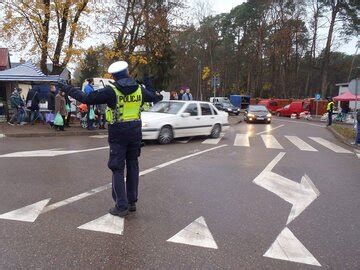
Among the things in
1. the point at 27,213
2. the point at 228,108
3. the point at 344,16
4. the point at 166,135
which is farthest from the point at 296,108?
the point at 27,213

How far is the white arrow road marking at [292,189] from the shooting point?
6.27 m

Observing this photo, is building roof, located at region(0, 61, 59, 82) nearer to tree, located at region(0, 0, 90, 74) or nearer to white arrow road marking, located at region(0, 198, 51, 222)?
tree, located at region(0, 0, 90, 74)

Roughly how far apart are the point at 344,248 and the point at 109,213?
2953mm

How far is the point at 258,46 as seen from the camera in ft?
196

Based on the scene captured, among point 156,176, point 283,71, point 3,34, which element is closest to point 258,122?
point 3,34

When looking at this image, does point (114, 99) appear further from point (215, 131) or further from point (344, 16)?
point (344, 16)

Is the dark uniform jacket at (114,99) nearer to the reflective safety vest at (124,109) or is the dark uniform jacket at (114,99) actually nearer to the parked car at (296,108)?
the reflective safety vest at (124,109)

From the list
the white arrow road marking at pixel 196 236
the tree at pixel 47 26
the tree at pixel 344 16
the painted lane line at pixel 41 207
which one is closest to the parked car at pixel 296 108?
the tree at pixel 344 16

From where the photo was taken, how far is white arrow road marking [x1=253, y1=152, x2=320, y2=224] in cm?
627

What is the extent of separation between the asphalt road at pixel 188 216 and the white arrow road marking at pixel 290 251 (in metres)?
0.01

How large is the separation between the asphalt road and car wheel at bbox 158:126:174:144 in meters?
3.30

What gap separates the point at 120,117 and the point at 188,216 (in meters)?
1.62

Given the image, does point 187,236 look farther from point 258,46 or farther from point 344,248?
point 258,46

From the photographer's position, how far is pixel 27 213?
538 cm
